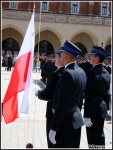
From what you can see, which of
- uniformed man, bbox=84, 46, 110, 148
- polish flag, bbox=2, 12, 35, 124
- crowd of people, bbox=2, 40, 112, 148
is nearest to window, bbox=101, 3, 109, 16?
uniformed man, bbox=84, 46, 110, 148

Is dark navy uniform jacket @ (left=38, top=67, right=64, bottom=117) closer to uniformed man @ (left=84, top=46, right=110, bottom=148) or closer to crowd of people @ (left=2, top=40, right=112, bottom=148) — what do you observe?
crowd of people @ (left=2, top=40, right=112, bottom=148)

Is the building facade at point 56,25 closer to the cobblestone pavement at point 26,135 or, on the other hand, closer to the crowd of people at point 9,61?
the crowd of people at point 9,61

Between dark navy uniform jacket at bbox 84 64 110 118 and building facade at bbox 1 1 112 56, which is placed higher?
building facade at bbox 1 1 112 56

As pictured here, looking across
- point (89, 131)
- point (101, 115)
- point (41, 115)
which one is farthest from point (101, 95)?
point (41, 115)

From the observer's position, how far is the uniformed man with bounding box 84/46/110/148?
162 inches

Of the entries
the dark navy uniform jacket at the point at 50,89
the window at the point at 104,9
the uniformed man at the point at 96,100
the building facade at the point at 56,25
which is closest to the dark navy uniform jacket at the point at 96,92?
the uniformed man at the point at 96,100

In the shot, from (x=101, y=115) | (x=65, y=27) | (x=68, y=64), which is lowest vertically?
(x=101, y=115)

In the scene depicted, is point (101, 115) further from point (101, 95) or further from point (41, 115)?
point (41, 115)

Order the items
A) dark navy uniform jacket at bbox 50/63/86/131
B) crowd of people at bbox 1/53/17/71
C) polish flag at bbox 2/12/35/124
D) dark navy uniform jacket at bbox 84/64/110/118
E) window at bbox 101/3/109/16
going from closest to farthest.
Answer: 1. dark navy uniform jacket at bbox 50/63/86/131
2. polish flag at bbox 2/12/35/124
3. dark navy uniform jacket at bbox 84/64/110/118
4. crowd of people at bbox 1/53/17/71
5. window at bbox 101/3/109/16

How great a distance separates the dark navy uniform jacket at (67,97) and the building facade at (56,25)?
81.5 feet

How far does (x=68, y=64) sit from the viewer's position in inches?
132

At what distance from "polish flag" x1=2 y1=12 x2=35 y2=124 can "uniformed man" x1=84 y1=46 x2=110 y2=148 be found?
966 mm

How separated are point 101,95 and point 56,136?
4.45 ft

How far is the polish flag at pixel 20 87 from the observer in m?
3.93
